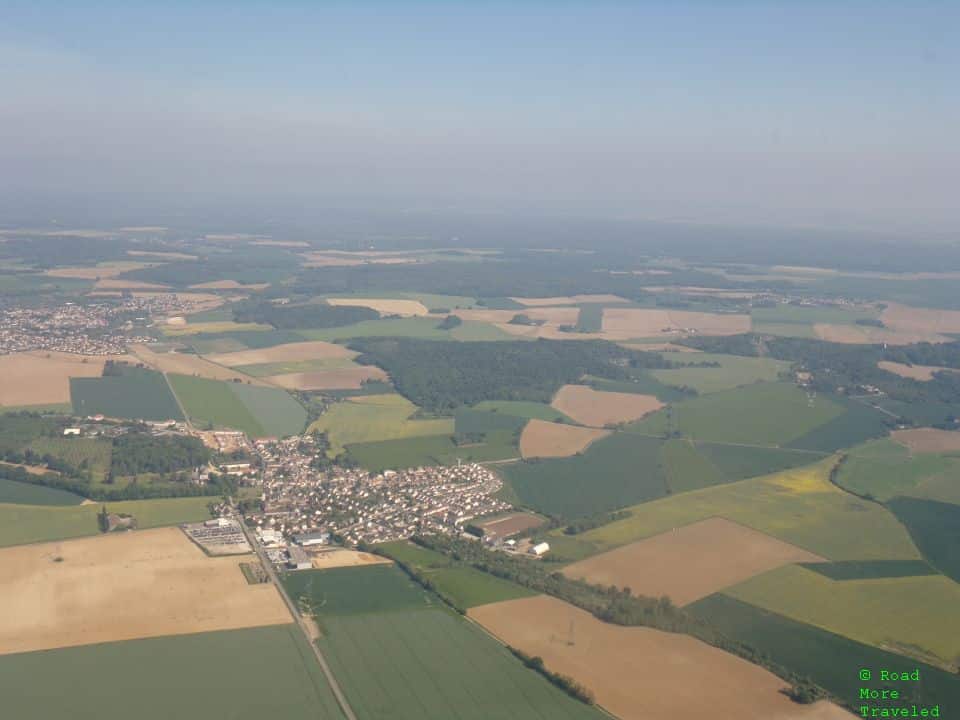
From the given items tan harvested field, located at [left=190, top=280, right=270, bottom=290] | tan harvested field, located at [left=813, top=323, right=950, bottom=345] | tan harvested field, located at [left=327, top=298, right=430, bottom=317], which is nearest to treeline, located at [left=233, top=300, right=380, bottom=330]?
tan harvested field, located at [left=327, top=298, right=430, bottom=317]

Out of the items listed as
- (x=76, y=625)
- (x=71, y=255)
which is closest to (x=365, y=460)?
(x=76, y=625)

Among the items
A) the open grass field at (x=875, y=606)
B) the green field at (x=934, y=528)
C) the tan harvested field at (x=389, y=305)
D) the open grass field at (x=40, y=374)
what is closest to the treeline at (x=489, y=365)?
the tan harvested field at (x=389, y=305)

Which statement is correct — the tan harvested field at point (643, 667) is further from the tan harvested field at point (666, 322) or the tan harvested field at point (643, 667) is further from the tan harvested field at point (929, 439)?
the tan harvested field at point (666, 322)

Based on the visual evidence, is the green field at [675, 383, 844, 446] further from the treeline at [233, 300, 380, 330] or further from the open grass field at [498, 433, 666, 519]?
the treeline at [233, 300, 380, 330]

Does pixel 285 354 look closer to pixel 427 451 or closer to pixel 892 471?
pixel 427 451

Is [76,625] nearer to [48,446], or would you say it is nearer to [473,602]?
[473,602]

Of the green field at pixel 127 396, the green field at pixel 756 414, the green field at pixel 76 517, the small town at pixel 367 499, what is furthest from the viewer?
the green field at pixel 756 414

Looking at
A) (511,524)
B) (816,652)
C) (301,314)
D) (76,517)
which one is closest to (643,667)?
(816,652)
